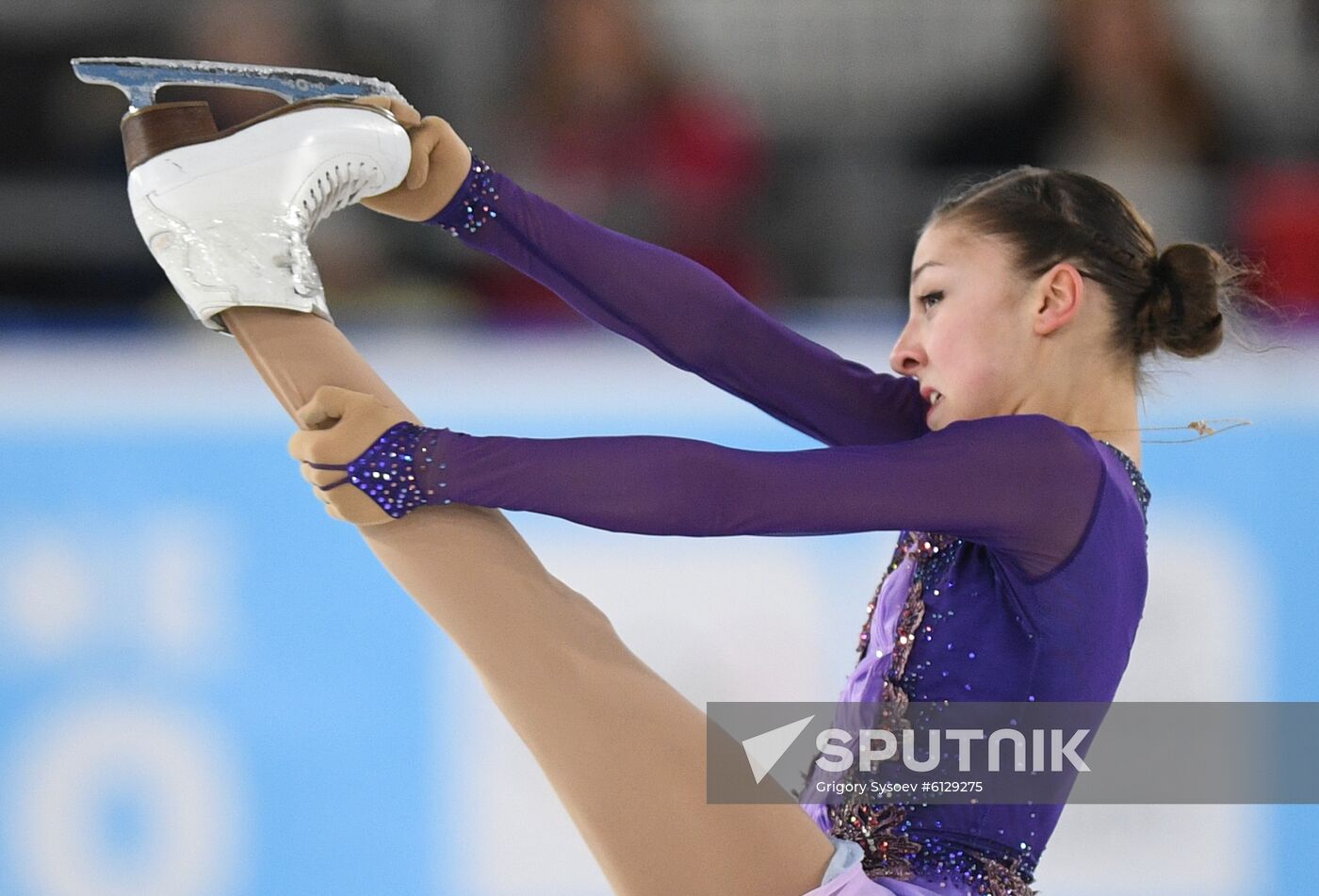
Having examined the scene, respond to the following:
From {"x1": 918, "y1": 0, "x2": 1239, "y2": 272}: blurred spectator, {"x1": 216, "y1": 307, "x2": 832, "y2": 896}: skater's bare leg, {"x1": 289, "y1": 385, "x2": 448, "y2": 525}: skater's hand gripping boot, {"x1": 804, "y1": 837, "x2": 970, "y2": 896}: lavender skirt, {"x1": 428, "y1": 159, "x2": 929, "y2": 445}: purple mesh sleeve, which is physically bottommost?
{"x1": 804, "y1": 837, "x2": 970, "y2": 896}: lavender skirt

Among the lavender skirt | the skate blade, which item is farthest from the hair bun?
the skate blade

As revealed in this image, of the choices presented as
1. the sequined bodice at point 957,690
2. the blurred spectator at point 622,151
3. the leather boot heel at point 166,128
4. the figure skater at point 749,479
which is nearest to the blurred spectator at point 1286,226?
the blurred spectator at point 622,151

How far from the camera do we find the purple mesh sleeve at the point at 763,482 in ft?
4.34

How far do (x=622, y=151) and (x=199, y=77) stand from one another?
1.62 metres

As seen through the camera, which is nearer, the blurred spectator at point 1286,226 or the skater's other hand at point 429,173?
the skater's other hand at point 429,173

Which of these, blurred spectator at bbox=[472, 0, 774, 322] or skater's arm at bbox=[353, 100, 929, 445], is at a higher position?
blurred spectator at bbox=[472, 0, 774, 322]

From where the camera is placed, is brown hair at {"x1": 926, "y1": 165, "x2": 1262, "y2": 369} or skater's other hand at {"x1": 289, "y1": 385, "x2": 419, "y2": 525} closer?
skater's other hand at {"x1": 289, "y1": 385, "x2": 419, "y2": 525}

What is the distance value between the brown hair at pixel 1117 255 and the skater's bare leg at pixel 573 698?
57 cm

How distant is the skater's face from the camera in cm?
153

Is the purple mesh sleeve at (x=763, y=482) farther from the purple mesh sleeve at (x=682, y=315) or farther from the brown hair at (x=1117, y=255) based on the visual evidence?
the purple mesh sleeve at (x=682, y=315)

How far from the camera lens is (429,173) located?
5.22ft

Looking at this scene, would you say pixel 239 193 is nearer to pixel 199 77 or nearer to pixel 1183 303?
pixel 199 77
